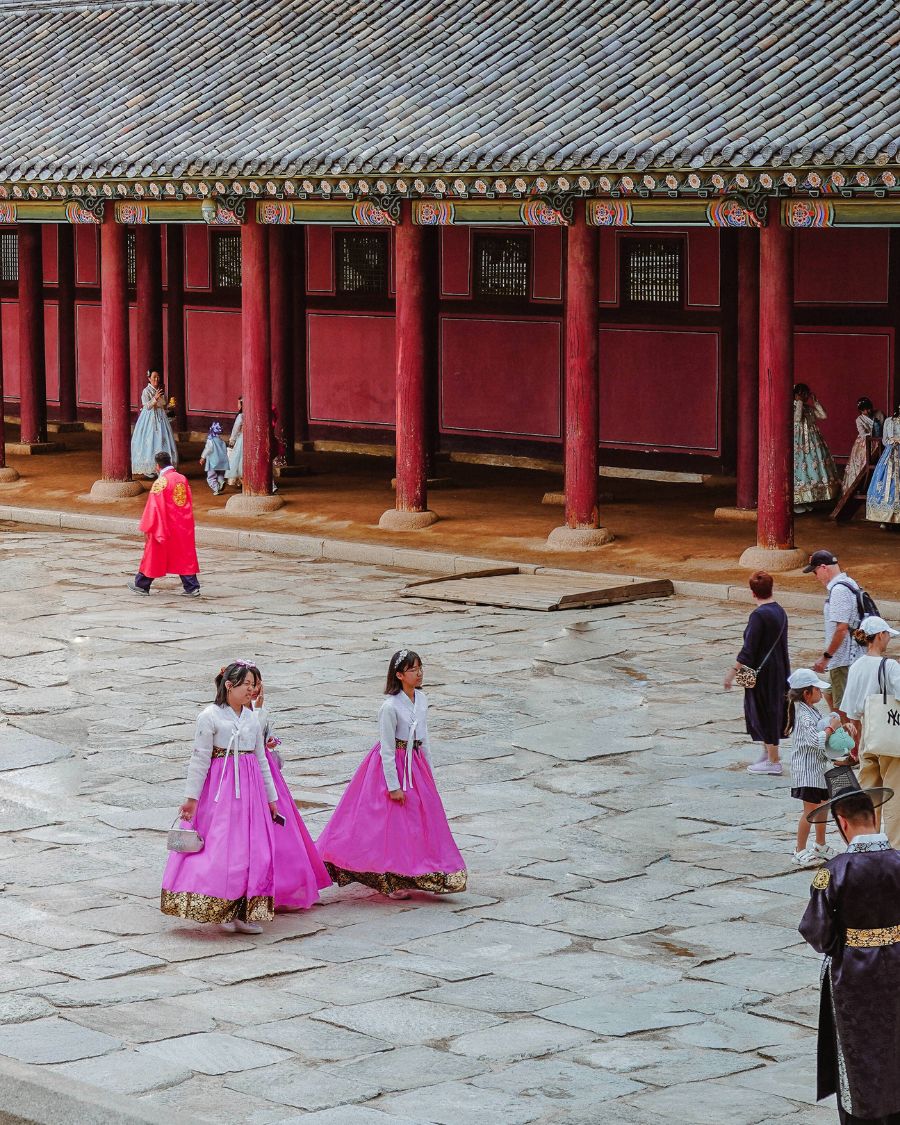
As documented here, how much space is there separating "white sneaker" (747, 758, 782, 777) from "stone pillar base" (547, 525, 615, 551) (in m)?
8.02

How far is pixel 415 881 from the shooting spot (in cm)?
1010

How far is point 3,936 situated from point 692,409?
1572cm

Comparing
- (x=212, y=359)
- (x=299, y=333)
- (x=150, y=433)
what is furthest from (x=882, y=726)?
(x=212, y=359)

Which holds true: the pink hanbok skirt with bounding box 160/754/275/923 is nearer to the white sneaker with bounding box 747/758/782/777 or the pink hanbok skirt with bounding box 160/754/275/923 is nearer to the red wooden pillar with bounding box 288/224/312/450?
the white sneaker with bounding box 747/758/782/777

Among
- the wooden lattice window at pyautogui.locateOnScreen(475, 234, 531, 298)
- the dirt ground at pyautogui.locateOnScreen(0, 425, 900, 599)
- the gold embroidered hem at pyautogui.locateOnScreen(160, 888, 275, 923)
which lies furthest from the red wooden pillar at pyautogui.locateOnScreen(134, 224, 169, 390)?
the gold embroidered hem at pyautogui.locateOnScreen(160, 888, 275, 923)

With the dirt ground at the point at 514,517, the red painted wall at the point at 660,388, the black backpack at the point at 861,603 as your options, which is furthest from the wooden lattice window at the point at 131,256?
the black backpack at the point at 861,603

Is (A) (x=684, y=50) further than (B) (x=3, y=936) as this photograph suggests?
Yes

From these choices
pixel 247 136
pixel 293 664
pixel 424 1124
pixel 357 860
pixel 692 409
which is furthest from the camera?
pixel 692 409

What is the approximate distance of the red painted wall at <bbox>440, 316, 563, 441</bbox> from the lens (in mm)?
25469

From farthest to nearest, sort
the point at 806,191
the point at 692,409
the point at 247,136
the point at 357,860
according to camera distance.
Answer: the point at 692,409 → the point at 247,136 → the point at 806,191 → the point at 357,860

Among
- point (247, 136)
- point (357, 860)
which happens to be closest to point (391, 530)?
point (247, 136)

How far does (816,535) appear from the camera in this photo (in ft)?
67.8

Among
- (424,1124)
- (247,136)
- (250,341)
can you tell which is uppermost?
(247,136)

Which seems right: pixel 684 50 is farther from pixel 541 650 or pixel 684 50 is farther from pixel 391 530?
pixel 541 650
